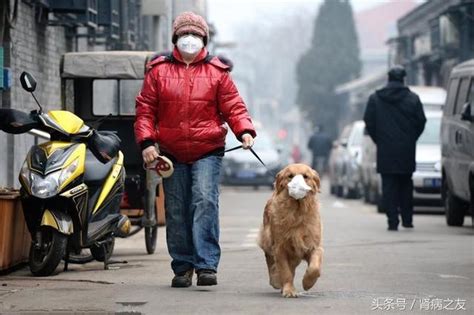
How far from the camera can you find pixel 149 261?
47.6ft

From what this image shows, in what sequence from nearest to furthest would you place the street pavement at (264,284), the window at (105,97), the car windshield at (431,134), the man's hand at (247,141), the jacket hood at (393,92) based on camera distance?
the street pavement at (264,284) → the man's hand at (247,141) → the window at (105,97) → the jacket hood at (393,92) → the car windshield at (431,134)

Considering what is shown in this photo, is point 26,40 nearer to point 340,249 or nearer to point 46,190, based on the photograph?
point 340,249

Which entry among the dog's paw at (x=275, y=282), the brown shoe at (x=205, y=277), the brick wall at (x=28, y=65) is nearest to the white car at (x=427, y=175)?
the brick wall at (x=28, y=65)

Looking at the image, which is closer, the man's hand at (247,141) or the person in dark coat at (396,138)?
the man's hand at (247,141)

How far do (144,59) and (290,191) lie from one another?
248 inches

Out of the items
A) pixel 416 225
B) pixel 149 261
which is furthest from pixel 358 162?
pixel 149 261

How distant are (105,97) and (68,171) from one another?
Result: 821 cm

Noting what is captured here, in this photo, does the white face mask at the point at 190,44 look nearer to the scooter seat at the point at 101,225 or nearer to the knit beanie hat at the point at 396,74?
the scooter seat at the point at 101,225

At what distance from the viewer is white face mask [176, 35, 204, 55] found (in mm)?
11492

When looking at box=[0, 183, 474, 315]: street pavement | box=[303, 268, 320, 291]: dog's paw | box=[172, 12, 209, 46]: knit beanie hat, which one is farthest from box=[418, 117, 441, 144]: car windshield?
box=[303, 268, 320, 291]: dog's paw

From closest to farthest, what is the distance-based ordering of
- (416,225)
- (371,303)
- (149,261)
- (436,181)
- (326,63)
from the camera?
(371,303) < (149,261) < (416,225) < (436,181) < (326,63)

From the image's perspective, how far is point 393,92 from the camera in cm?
1984

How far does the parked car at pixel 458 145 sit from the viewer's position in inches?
756

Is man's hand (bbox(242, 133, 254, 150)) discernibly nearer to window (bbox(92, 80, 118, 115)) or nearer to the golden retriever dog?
the golden retriever dog
